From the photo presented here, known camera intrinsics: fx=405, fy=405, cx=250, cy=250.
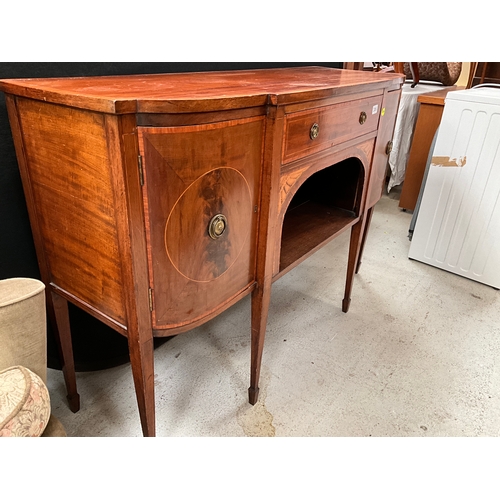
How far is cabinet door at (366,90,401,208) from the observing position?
154 cm

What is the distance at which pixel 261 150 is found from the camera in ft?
3.20

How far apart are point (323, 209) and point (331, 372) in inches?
26.4

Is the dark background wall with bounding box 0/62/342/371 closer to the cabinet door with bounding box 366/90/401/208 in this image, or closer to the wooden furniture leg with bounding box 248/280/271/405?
the wooden furniture leg with bounding box 248/280/271/405

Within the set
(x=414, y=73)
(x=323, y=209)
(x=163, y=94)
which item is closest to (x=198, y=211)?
(x=163, y=94)

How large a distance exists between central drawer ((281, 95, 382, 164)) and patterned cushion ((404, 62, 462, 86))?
2.15 meters

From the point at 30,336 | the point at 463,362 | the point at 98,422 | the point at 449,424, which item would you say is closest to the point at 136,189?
the point at 30,336

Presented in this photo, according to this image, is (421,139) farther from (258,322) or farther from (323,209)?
(258,322)

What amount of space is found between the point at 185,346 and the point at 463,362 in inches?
45.0

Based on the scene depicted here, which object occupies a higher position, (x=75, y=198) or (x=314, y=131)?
(x=314, y=131)

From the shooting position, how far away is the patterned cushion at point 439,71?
124 inches

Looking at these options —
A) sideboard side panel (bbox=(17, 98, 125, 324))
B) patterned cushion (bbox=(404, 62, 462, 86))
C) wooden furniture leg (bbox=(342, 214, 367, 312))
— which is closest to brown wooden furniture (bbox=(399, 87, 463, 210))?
patterned cushion (bbox=(404, 62, 462, 86))

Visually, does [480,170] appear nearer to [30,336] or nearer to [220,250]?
[220,250]

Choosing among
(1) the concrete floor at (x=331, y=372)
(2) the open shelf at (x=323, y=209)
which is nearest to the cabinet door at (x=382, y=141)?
(2) the open shelf at (x=323, y=209)

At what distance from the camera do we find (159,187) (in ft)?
2.56
